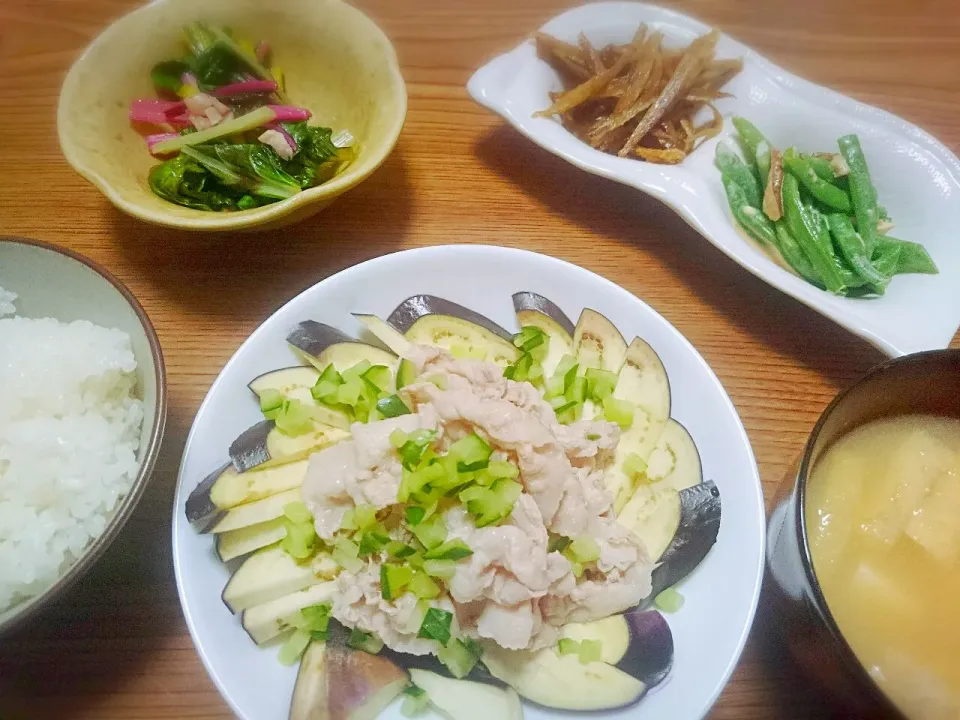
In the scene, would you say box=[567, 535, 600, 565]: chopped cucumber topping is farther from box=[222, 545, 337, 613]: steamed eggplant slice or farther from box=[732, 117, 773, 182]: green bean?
box=[732, 117, 773, 182]: green bean

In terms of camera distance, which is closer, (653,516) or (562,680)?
(562,680)

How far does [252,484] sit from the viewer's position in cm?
132

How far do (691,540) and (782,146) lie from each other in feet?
4.49

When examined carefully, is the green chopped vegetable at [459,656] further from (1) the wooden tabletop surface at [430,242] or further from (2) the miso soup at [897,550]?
(2) the miso soup at [897,550]

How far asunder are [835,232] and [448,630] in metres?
1.52

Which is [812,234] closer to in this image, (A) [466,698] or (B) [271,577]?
(A) [466,698]

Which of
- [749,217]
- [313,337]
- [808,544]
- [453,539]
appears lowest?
[453,539]

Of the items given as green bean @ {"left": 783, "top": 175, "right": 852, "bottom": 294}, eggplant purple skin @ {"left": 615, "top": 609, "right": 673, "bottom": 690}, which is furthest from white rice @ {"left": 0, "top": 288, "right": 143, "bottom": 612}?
green bean @ {"left": 783, "top": 175, "right": 852, "bottom": 294}

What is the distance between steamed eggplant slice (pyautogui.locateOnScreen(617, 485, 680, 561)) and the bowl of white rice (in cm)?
96

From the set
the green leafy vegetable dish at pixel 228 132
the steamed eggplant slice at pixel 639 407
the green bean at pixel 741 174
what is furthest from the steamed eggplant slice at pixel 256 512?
the green bean at pixel 741 174

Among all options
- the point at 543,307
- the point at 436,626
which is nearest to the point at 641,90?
the point at 543,307

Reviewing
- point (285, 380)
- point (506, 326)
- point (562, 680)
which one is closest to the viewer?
point (562, 680)

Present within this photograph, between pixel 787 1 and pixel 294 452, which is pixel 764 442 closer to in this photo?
pixel 294 452

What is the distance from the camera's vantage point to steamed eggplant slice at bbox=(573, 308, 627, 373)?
151cm
